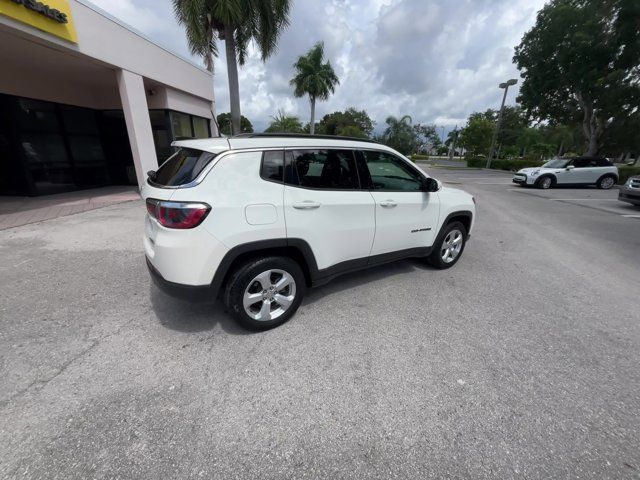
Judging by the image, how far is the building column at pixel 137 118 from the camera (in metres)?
7.62

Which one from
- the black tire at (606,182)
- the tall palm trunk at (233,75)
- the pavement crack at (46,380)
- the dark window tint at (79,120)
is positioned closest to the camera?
the pavement crack at (46,380)

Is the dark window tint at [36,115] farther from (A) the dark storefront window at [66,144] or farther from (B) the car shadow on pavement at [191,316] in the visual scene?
(B) the car shadow on pavement at [191,316]

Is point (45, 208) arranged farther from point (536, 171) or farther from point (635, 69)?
point (635, 69)

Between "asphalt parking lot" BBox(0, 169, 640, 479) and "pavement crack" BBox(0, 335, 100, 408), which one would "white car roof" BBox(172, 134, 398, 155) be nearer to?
"asphalt parking lot" BBox(0, 169, 640, 479)

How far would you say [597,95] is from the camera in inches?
782

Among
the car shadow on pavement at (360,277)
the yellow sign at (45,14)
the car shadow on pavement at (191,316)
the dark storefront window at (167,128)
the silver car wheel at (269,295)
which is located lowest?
the car shadow on pavement at (191,316)

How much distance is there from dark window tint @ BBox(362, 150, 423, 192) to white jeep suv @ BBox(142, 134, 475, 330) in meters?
0.01

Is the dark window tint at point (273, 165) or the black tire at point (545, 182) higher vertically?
the dark window tint at point (273, 165)

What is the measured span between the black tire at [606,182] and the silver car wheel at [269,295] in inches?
740

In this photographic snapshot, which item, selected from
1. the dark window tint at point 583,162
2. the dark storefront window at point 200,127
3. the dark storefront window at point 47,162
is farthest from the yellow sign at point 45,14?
the dark window tint at point 583,162

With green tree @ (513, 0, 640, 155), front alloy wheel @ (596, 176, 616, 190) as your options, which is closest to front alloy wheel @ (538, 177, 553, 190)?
front alloy wheel @ (596, 176, 616, 190)

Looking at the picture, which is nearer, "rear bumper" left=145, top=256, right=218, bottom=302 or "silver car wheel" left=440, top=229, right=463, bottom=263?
"rear bumper" left=145, top=256, right=218, bottom=302

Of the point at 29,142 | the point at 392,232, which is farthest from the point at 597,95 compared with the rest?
the point at 29,142

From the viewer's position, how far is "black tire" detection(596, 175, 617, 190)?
46.4ft
